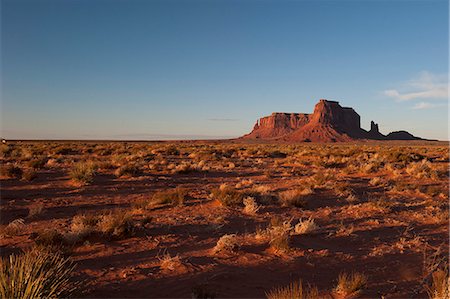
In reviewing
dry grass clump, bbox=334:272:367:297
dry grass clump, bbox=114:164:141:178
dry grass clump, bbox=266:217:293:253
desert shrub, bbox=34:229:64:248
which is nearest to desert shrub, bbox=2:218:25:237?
desert shrub, bbox=34:229:64:248

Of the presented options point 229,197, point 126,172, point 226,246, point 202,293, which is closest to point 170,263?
point 202,293

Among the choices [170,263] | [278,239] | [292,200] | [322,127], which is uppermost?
[322,127]

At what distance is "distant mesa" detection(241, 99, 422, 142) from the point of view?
142m

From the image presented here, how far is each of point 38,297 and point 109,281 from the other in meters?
1.88

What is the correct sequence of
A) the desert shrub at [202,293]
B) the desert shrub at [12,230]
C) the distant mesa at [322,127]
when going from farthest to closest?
the distant mesa at [322,127]
the desert shrub at [12,230]
the desert shrub at [202,293]

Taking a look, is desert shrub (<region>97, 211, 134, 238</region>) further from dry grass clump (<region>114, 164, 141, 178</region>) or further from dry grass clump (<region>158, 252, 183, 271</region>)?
dry grass clump (<region>114, 164, 141, 178</region>)

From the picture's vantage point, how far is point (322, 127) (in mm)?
147750

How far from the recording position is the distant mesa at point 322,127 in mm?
142450

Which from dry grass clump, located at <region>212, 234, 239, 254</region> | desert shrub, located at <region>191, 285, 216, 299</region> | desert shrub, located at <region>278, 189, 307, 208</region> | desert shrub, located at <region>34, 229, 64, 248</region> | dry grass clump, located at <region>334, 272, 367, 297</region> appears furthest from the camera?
desert shrub, located at <region>278, 189, 307, 208</region>

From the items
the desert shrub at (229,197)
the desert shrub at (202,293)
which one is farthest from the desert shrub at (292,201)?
the desert shrub at (202,293)

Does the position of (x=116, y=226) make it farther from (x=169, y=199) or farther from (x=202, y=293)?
(x=169, y=199)

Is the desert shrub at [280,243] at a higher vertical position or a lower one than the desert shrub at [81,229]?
lower

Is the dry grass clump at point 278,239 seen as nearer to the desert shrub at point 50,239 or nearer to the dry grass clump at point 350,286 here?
the dry grass clump at point 350,286

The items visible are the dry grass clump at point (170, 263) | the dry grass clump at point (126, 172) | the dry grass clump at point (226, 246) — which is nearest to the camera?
the dry grass clump at point (170, 263)
